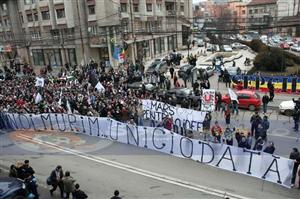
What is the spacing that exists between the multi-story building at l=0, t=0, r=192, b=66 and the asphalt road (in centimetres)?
2435

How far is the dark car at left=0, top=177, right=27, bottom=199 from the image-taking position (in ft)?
40.2

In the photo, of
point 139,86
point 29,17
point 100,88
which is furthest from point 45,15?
point 100,88

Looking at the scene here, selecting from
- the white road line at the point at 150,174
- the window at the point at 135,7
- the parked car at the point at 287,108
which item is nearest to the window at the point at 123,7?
the window at the point at 135,7

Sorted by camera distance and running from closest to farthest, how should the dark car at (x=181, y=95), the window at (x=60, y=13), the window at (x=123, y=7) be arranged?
the dark car at (x=181, y=95), the window at (x=123, y=7), the window at (x=60, y=13)

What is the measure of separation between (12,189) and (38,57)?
46245 mm

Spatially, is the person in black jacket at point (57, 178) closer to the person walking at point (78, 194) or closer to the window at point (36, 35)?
the person walking at point (78, 194)

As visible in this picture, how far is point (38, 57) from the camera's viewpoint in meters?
56.0

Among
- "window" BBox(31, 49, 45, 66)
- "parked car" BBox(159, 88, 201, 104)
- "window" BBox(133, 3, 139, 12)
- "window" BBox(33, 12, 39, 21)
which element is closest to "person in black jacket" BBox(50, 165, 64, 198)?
"parked car" BBox(159, 88, 201, 104)

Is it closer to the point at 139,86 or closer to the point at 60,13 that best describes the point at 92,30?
the point at 60,13

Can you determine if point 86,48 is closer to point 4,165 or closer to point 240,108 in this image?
point 240,108

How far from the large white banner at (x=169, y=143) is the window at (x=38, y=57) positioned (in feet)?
111

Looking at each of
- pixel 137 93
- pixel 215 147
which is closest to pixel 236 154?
pixel 215 147

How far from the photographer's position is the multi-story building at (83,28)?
151ft

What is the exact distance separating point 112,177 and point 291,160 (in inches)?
279
